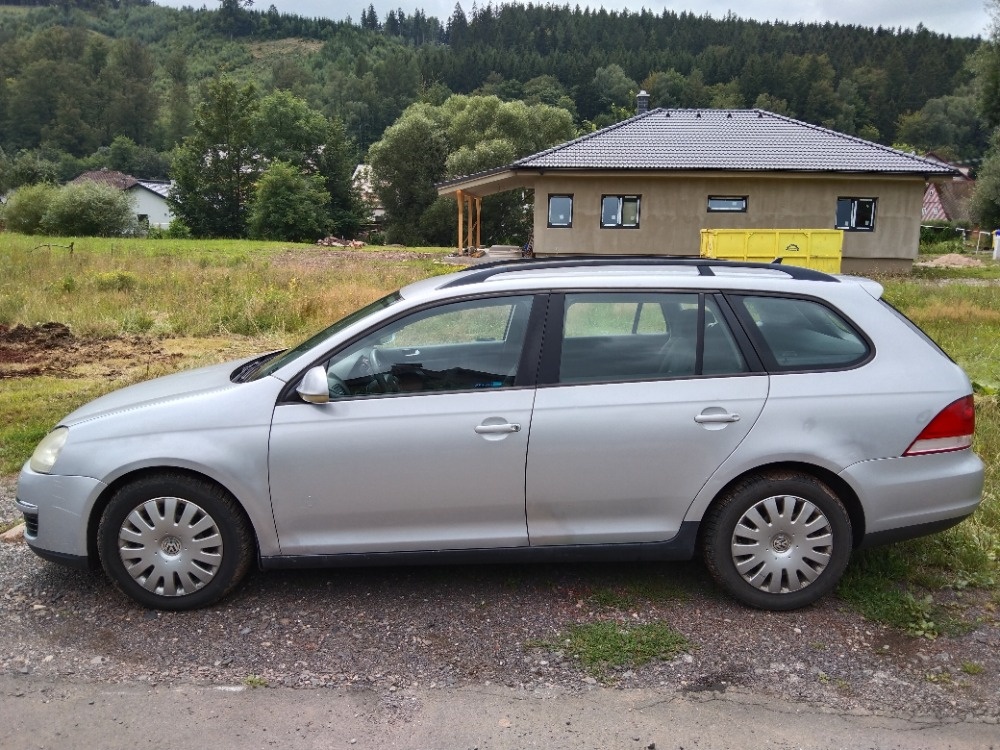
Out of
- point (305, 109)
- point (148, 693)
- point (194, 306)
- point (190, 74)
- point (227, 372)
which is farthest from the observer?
point (190, 74)

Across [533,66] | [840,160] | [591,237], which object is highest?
[533,66]

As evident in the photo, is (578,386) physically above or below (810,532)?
above

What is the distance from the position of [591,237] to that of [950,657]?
1076 inches

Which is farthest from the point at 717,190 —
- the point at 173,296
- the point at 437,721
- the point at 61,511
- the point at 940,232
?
the point at 940,232

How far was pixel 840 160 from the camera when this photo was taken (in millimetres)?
29125

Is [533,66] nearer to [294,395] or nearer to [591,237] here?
[591,237]

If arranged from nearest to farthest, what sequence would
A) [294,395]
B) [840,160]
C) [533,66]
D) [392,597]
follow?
[294,395]
[392,597]
[840,160]
[533,66]

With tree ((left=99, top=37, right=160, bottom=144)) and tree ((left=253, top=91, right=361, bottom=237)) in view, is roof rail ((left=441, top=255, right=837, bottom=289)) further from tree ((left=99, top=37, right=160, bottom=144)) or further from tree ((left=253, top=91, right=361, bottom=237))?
tree ((left=99, top=37, right=160, bottom=144))

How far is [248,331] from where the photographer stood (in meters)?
12.9

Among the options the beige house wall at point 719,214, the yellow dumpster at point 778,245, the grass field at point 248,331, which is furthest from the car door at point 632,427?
the beige house wall at point 719,214

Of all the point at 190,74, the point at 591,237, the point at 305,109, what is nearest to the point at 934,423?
the point at 591,237

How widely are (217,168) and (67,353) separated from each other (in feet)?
186

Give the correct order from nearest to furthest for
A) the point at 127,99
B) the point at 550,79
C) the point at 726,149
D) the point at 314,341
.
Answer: the point at 314,341 → the point at 726,149 → the point at 550,79 → the point at 127,99

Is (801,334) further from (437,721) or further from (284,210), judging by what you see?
(284,210)
